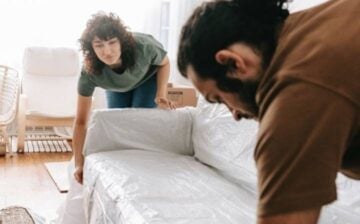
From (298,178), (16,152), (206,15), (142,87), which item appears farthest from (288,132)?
(16,152)

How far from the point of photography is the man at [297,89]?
0.56m

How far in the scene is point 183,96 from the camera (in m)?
3.27

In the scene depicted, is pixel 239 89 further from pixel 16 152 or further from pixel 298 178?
pixel 16 152

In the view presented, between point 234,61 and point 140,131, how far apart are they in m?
1.67

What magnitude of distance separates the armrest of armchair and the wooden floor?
58 centimetres

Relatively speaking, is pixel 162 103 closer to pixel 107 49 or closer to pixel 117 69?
pixel 117 69

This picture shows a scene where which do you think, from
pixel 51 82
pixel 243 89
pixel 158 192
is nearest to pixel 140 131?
pixel 158 192

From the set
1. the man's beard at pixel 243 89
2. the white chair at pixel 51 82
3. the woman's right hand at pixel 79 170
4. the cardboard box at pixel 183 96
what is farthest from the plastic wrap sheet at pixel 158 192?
the white chair at pixel 51 82

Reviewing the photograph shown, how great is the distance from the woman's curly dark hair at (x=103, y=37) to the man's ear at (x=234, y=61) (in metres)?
1.46

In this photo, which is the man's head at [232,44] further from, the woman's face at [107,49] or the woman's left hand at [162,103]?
the woman's left hand at [162,103]

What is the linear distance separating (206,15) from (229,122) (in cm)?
143

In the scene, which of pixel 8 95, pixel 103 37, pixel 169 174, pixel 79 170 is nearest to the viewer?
pixel 169 174

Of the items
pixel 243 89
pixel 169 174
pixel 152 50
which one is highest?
pixel 243 89

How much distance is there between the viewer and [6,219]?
5.97 ft
